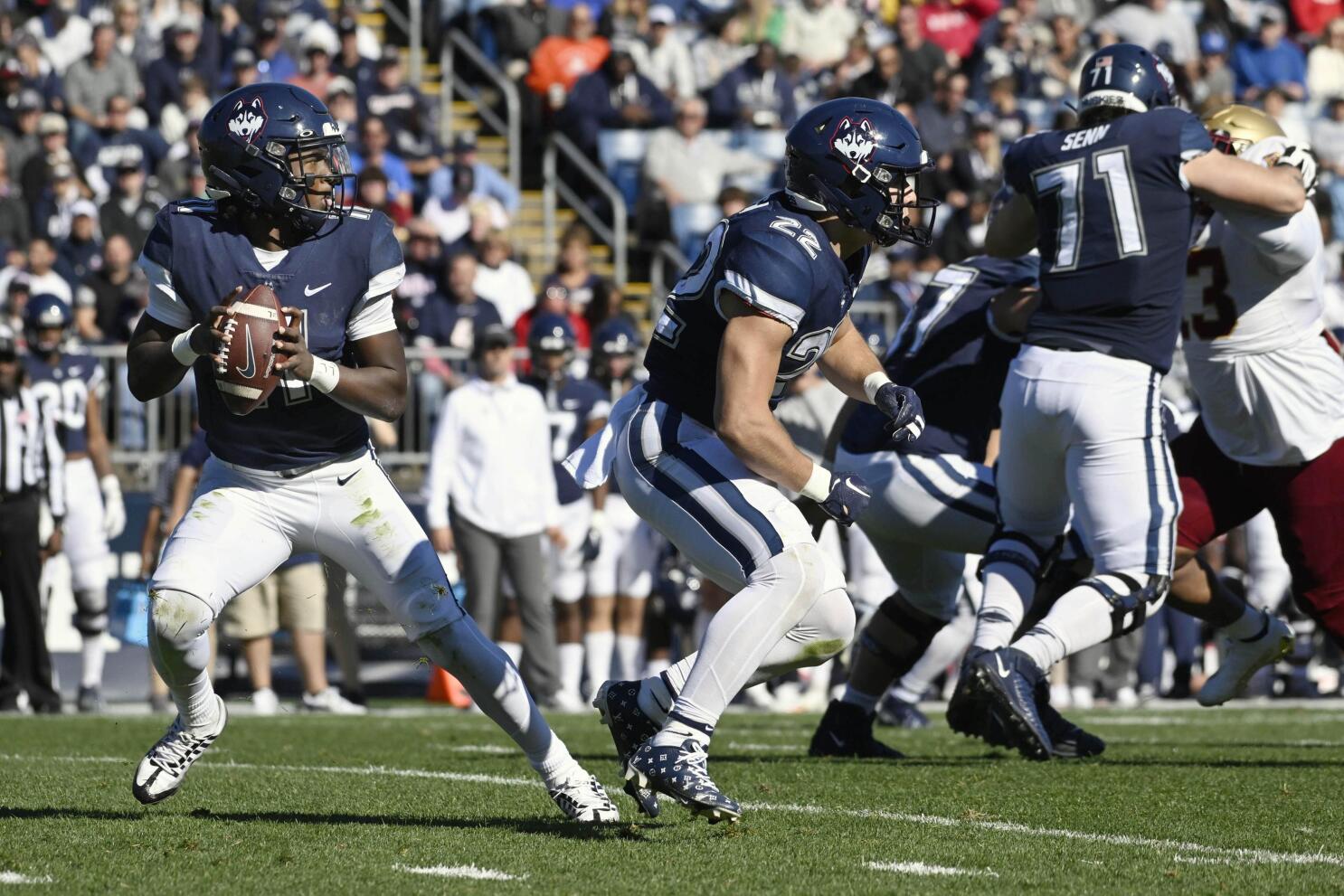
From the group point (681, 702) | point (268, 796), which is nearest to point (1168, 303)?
point (681, 702)

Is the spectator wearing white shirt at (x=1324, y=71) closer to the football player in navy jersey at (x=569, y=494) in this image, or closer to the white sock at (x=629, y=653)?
the football player in navy jersey at (x=569, y=494)

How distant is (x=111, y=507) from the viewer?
10.4 metres

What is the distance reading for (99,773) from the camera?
6.04 metres

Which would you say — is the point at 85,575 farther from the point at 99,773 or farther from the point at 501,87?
the point at 501,87

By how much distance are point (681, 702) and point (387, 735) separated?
3.67 meters

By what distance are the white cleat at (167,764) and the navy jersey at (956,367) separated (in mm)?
2611

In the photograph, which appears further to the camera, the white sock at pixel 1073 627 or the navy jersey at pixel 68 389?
the navy jersey at pixel 68 389

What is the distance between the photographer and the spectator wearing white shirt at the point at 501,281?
42.5ft

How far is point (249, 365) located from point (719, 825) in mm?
1543

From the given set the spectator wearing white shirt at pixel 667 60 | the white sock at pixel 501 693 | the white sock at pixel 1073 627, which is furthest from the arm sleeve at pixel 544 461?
the white sock at pixel 501 693

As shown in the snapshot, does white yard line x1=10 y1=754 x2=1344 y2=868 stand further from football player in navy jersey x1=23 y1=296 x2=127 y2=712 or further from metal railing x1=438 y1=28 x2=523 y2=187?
metal railing x1=438 y1=28 x2=523 y2=187

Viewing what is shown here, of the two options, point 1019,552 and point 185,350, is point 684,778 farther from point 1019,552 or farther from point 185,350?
point 1019,552

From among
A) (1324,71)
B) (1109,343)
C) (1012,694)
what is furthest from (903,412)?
(1324,71)

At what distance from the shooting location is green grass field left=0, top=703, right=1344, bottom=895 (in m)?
3.94
